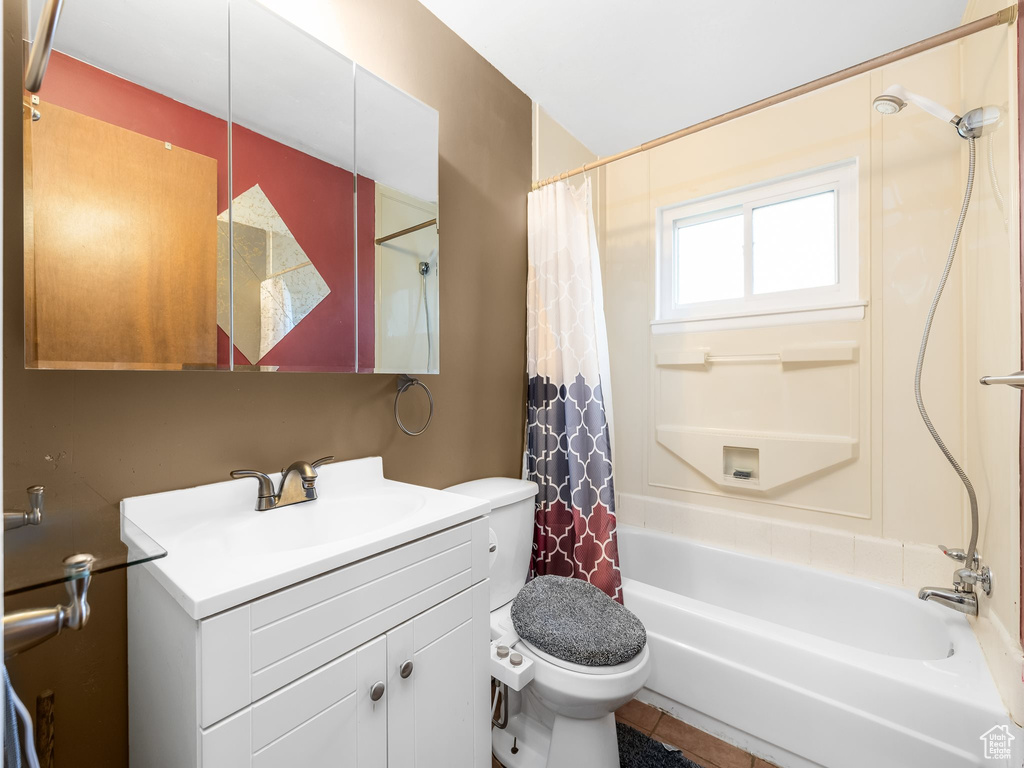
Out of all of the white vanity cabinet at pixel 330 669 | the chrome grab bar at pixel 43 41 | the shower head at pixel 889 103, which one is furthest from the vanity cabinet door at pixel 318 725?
the shower head at pixel 889 103

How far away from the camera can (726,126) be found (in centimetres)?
227

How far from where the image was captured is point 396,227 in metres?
1.58

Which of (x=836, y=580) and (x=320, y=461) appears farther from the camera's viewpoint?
(x=836, y=580)

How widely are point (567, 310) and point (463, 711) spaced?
1390 mm

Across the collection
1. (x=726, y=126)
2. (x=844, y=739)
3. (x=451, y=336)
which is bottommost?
(x=844, y=739)

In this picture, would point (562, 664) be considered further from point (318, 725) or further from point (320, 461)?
point (320, 461)

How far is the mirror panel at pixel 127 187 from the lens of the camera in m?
0.97

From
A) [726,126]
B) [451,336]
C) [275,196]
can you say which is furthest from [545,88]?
[275,196]

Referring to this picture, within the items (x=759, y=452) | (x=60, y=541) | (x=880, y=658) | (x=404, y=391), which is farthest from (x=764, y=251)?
(x=60, y=541)

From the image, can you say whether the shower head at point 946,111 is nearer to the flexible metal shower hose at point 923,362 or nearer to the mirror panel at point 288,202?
the flexible metal shower hose at point 923,362

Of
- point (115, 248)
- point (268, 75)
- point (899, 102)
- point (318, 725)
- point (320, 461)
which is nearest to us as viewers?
point (318, 725)

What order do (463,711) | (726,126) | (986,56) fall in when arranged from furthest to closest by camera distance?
(726,126) < (986,56) < (463,711)

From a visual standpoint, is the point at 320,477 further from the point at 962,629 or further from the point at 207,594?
the point at 962,629

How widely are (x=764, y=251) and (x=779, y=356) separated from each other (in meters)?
0.50
